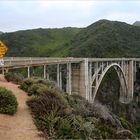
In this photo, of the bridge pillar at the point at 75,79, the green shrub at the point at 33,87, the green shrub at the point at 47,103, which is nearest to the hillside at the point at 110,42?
the bridge pillar at the point at 75,79

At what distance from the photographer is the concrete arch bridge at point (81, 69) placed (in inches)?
1256

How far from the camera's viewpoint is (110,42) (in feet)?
350

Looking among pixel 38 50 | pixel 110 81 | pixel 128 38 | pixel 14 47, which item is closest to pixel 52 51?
pixel 38 50

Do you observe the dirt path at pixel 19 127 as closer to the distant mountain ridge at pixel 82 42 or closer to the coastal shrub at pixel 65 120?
the coastal shrub at pixel 65 120

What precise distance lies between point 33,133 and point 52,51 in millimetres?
119799

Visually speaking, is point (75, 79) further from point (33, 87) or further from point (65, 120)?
point (65, 120)

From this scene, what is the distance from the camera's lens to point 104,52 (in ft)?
326

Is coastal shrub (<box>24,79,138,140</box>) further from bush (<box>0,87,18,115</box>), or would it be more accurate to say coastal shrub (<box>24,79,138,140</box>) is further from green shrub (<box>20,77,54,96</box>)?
bush (<box>0,87,18,115</box>)

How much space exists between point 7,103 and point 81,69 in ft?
105

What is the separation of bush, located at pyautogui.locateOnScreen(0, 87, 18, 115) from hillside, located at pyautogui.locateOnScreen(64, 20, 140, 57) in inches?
3101

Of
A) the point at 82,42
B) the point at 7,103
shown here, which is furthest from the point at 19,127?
the point at 82,42

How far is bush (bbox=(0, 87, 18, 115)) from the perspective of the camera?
49.1 feet

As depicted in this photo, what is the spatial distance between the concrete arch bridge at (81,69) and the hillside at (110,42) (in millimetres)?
21078

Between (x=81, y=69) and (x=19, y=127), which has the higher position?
(x=19, y=127)
